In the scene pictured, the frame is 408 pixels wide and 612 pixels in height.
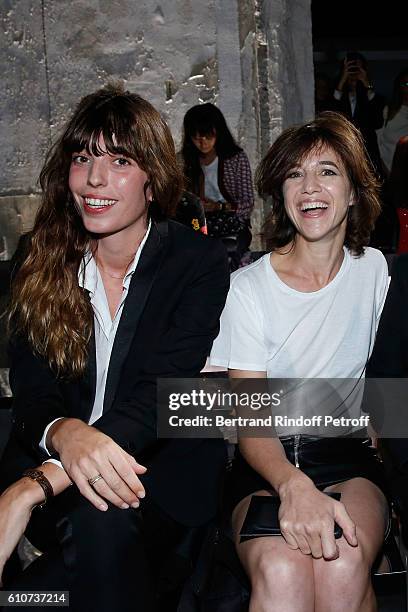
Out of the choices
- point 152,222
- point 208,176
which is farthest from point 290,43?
point 152,222

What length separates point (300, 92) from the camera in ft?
16.4

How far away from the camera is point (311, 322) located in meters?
2.15

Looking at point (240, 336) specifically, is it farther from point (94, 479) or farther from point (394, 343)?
point (94, 479)

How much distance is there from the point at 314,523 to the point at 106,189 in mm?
978

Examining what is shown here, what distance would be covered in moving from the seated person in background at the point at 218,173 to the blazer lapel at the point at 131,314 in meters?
2.22

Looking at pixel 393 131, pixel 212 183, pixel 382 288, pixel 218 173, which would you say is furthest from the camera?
pixel 393 131

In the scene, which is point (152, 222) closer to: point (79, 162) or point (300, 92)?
point (79, 162)

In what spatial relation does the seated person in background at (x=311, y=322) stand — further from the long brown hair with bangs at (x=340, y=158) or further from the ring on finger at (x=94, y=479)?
the ring on finger at (x=94, y=479)

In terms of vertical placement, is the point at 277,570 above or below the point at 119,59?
below

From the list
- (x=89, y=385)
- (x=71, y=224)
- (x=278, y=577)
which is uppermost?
(x=71, y=224)

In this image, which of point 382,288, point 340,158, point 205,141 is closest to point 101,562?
point 382,288


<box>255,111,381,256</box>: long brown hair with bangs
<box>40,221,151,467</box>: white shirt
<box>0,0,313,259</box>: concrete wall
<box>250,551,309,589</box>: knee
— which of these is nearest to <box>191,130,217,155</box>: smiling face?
<box>0,0,313,259</box>: concrete wall

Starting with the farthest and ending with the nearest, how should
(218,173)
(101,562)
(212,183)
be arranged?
(212,183)
(218,173)
(101,562)

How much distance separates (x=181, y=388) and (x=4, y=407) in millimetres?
664
